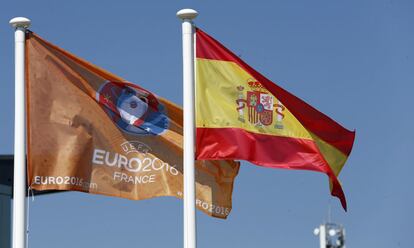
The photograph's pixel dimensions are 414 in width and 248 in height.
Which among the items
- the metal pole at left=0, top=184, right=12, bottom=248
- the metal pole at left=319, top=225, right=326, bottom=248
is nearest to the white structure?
the metal pole at left=319, top=225, right=326, bottom=248

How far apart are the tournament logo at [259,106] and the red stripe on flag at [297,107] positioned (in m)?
0.13

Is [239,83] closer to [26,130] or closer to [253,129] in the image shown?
[253,129]

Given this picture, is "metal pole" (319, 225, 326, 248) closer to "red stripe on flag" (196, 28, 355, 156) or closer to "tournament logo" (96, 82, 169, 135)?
"red stripe on flag" (196, 28, 355, 156)

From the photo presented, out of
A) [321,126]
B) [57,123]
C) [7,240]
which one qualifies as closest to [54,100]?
[57,123]

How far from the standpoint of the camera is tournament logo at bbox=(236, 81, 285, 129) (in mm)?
19594

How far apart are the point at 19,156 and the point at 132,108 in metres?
2.27

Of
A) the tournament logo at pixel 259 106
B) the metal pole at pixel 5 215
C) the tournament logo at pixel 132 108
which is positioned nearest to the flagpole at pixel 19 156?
the tournament logo at pixel 132 108

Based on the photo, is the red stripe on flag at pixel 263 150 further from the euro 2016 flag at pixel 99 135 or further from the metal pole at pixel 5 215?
the metal pole at pixel 5 215

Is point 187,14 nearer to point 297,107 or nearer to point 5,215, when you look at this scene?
point 297,107

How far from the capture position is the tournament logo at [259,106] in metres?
19.6

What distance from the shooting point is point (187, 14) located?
63.1 feet

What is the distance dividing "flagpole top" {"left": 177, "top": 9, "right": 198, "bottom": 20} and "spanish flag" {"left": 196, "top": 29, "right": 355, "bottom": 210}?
347 mm

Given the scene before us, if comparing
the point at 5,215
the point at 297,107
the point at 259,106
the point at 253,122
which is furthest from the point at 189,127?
the point at 5,215

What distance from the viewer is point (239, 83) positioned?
64.6ft
